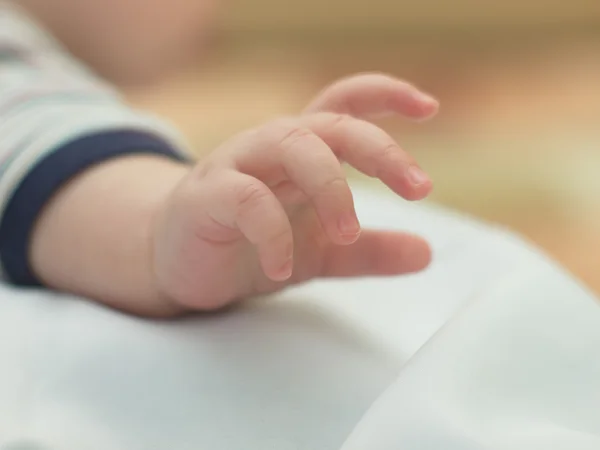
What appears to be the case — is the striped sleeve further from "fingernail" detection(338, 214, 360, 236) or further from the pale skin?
"fingernail" detection(338, 214, 360, 236)

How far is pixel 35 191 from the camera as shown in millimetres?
410

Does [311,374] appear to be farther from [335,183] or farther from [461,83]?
[461,83]

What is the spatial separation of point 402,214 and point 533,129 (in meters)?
0.78

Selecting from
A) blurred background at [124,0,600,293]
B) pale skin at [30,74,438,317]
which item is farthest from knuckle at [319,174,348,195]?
blurred background at [124,0,600,293]

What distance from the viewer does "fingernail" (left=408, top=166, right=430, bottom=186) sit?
30cm

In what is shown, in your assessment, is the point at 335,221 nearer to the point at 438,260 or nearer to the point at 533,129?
the point at 438,260

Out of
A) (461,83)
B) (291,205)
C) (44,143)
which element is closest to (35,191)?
(44,143)

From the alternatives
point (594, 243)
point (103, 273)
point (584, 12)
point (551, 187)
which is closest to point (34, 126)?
point (103, 273)

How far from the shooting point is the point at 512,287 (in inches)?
13.2

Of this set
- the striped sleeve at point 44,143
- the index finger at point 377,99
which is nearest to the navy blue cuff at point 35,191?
the striped sleeve at point 44,143

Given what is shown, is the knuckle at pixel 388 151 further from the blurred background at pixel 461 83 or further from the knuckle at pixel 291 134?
the blurred background at pixel 461 83

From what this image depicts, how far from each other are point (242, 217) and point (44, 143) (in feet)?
0.56

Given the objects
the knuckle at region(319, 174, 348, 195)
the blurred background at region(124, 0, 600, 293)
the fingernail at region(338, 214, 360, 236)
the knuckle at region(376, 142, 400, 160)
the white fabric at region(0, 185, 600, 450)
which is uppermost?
the blurred background at region(124, 0, 600, 293)

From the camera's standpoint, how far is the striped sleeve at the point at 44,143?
1.35ft
